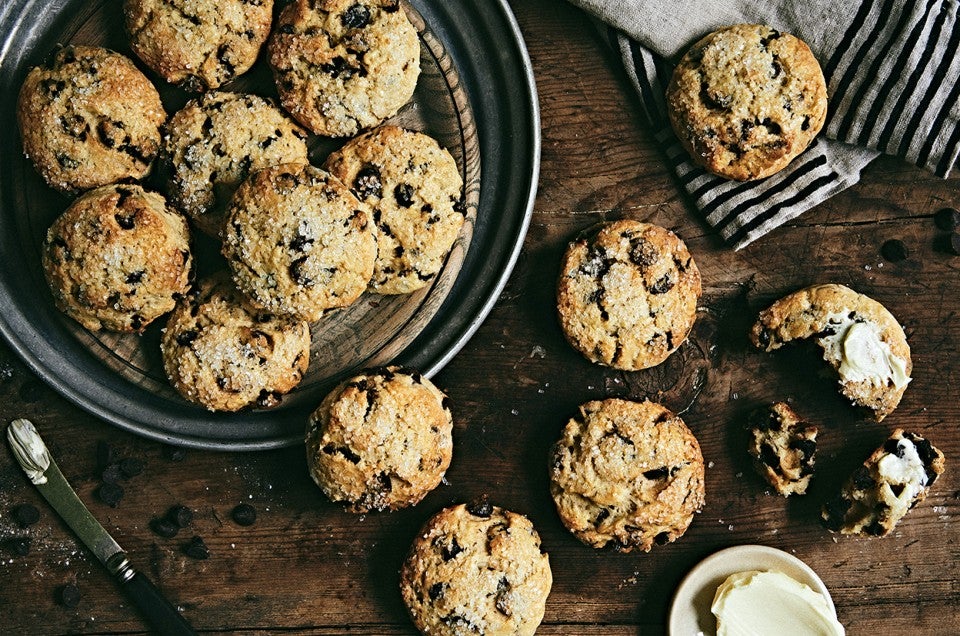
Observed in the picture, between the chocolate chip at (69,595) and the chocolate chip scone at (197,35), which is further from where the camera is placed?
the chocolate chip at (69,595)

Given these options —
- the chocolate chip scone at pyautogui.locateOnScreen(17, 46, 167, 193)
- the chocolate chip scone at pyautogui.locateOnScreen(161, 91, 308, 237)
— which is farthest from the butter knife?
the chocolate chip scone at pyautogui.locateOnScreen(161, 91, 308, 237)

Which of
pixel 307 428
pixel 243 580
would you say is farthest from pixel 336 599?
pixel 307 428

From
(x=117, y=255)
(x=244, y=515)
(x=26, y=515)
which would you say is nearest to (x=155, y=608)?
(x=244, y=515)

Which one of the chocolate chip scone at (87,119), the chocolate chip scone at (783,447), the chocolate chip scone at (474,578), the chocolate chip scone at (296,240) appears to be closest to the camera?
the chocolate chip scone at (296,240)

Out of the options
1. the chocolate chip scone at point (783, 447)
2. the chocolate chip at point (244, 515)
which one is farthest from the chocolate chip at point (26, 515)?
the chocolate chip scone at point (783, 447)

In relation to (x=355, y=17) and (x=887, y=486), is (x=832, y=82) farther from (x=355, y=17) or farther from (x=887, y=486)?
(x=355, y=17)

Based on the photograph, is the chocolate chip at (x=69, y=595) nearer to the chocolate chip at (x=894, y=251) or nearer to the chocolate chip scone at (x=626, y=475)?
the chocolate chip scone at (x=626, y=475)
